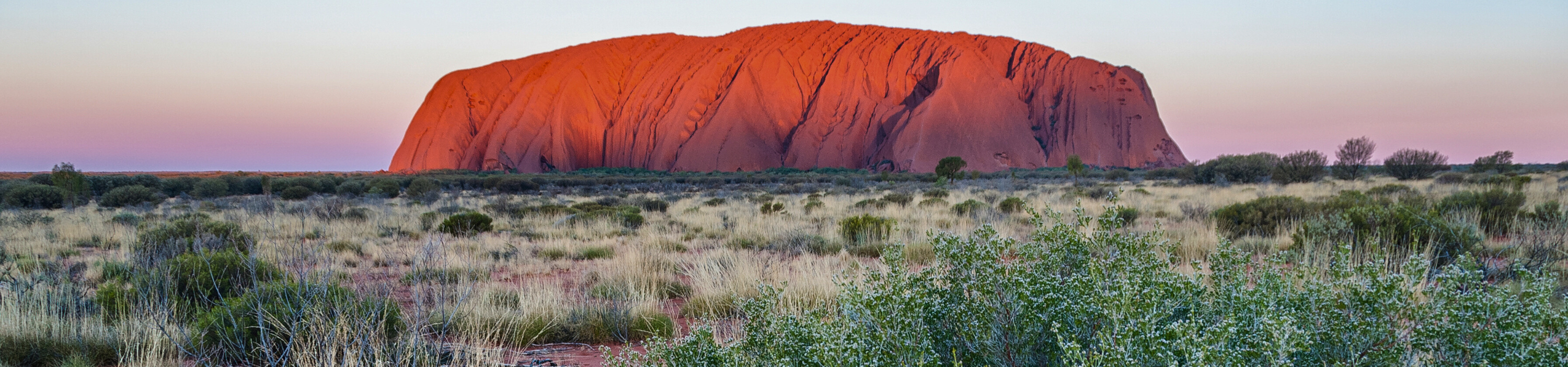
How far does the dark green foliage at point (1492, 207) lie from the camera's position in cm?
897

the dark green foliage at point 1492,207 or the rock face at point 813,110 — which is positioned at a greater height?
the rock face at point 813,110

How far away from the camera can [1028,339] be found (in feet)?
6.84

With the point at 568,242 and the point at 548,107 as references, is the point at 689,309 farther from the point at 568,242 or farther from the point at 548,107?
the point at 548,107

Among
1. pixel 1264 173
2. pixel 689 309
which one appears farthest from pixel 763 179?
pixel 689 309

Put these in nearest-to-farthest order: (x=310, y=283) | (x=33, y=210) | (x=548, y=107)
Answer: (x=310, y=283)
(x=33, y=210)
(x=548, y=107)

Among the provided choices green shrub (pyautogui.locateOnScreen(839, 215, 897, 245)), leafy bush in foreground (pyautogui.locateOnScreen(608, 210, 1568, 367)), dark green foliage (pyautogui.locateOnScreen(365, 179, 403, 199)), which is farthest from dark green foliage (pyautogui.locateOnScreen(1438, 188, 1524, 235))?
dark green foliage (pyautogui.locateOnScreen(365, 179, 403, 199))

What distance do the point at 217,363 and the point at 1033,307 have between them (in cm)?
474

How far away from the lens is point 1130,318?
5.48 ft

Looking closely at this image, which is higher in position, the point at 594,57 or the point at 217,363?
the point at 594,57

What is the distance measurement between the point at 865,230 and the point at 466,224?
7.54 metres

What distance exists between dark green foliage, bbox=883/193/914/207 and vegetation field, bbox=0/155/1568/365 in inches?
35.7

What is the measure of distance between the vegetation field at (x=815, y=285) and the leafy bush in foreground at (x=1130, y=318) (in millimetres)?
12

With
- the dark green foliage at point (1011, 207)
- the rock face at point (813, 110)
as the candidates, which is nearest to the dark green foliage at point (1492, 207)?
the dark green foliage at point (1011, 207)

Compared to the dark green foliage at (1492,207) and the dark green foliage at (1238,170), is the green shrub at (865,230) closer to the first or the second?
the dark green foliage at (1492,207)
